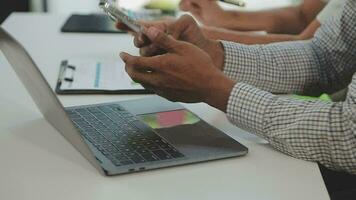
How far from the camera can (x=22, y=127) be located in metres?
0.94

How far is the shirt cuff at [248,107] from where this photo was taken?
911 millimetres

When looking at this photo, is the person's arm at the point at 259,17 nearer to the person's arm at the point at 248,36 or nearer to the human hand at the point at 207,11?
the human hand at the point at 207,11

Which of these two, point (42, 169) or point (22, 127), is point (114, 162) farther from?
point (22, 127)

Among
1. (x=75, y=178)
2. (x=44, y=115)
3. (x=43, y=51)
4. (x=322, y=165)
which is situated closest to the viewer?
(x=75, y=178)

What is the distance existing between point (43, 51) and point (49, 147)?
0.61 meters

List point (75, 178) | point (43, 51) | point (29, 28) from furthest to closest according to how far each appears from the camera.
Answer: point (29, 28), point (43, 51), point (75, 178)

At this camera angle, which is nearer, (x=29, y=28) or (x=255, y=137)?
(x=255, y=137)

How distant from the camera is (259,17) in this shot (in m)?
1.78

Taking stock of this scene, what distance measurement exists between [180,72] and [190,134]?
99 millimetres

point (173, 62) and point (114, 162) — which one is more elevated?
point (173, 62)

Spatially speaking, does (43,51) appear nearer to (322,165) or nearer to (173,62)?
(173,62)

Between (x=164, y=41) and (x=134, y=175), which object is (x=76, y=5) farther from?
(x=134, y=175)

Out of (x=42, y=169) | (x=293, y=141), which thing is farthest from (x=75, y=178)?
(x=293, y=141)

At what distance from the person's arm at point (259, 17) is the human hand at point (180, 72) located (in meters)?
0.80
